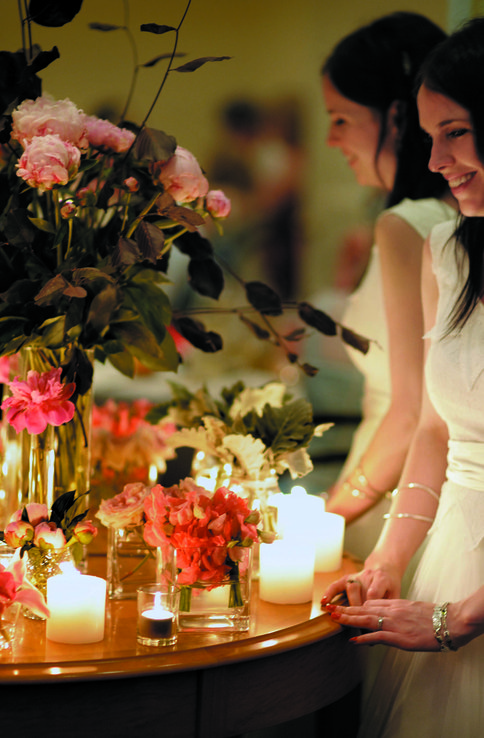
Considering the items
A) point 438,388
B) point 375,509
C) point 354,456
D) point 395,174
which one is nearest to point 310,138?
point 395,174

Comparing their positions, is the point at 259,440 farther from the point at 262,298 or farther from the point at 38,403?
the point at 38,403

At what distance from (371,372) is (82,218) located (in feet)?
3.04

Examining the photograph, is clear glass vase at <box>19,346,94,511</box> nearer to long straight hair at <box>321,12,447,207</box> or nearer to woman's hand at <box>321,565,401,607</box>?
woman's hand at <box>321,565,401,607</box>

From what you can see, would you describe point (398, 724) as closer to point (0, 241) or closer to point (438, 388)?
point (438, 388)

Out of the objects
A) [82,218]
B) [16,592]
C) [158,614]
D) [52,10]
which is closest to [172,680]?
[158,614]

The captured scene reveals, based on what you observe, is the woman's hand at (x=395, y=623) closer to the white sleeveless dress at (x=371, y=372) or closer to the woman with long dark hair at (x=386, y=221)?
the woman with long dark hair at (x=386, y=221)

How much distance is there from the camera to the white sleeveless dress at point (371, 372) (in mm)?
1700

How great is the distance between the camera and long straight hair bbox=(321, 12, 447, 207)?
1697mm

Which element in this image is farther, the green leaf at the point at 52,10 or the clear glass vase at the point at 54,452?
the clear glass vase at the point at 54,452

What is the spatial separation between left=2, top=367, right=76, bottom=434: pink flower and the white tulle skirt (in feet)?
2.07

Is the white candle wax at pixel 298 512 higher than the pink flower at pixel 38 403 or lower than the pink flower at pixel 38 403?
lower

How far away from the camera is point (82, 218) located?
1.19 metres

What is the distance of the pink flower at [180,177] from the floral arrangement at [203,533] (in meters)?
0.40

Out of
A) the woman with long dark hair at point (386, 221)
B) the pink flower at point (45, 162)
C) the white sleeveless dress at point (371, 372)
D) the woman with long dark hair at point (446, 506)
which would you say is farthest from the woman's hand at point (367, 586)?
the pink flower at point (45, 162)
